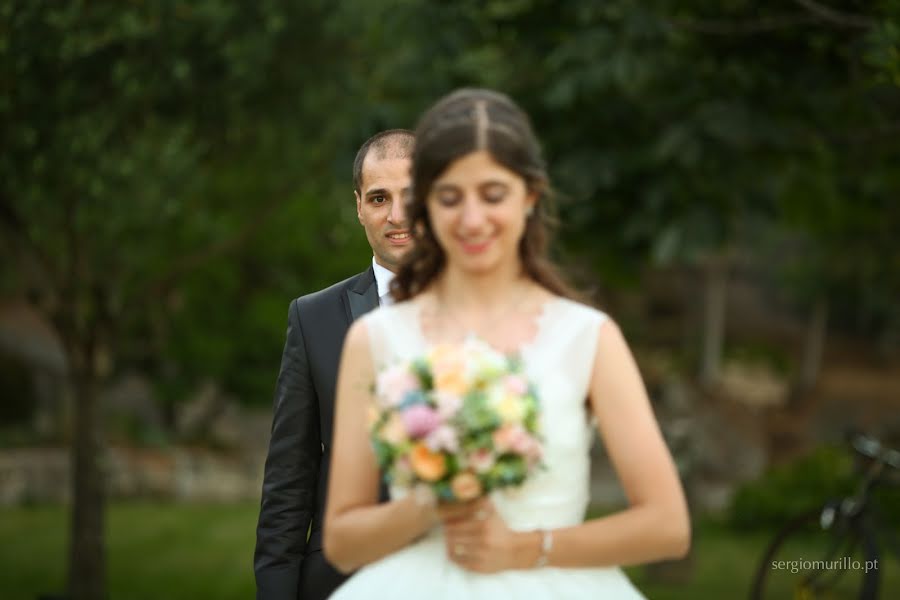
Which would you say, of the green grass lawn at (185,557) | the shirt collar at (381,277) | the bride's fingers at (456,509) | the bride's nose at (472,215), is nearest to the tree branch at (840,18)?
the shirt collar at (381,277)

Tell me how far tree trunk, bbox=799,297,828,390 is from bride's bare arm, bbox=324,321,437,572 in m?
32.1

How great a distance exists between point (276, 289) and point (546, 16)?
39.7ft

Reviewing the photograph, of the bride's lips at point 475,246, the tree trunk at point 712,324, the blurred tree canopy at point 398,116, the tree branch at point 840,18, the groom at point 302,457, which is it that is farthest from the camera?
the tree trunk at point 712,324

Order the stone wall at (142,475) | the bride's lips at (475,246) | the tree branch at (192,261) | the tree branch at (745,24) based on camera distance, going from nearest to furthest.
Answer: the bride's lips at (475,246) → the tree branch at (745,24) → the tree branch at (192,261) → the stone wall at (142,475)

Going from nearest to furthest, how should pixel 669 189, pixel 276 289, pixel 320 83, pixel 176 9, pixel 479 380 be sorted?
pixel 479 380 → pixel 669 189 → pixel 176 9 → pixel 320 83 → pixel 276 289

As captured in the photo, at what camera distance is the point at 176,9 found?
10.8 m

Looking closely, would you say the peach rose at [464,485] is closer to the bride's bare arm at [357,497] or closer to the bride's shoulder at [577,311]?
the bride's bare arm at [357,497]

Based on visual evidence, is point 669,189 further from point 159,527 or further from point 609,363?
point 159,527

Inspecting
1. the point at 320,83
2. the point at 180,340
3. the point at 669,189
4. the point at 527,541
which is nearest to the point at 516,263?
the point at 527,541

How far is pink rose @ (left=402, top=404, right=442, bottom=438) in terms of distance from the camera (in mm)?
2664

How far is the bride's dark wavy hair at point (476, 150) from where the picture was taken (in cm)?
286

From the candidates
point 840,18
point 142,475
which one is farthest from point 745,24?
point 142,475

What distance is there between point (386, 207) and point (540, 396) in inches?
59.4

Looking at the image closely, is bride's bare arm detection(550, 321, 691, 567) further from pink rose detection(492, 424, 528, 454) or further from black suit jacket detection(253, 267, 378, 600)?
black suit jacket detection(253, 267, 378, 600)
